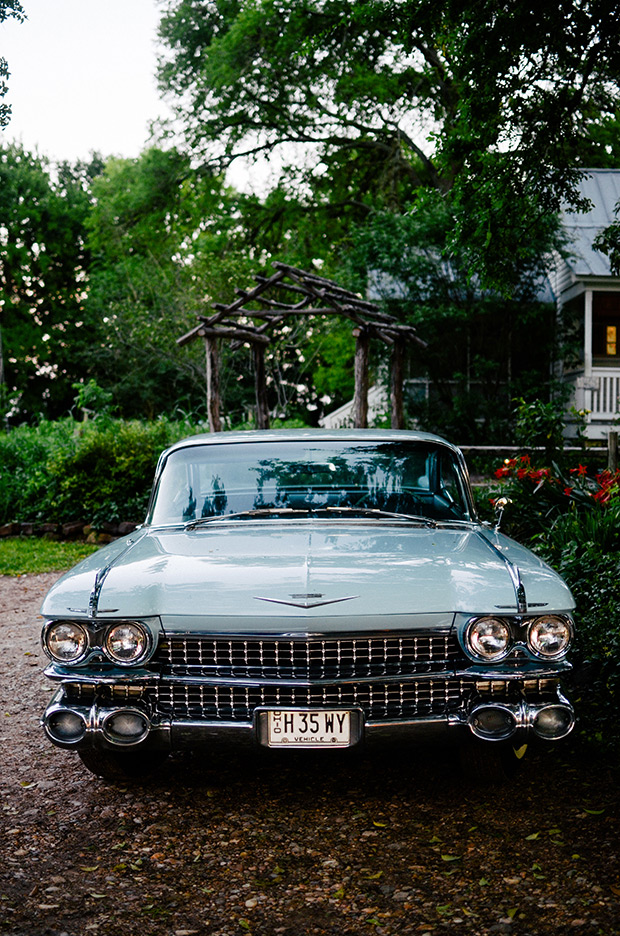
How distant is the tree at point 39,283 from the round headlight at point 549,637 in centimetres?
3621

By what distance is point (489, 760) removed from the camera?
12.1ft

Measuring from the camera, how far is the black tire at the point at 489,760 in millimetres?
3635

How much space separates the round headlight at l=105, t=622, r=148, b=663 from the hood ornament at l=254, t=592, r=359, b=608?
49 centimetres

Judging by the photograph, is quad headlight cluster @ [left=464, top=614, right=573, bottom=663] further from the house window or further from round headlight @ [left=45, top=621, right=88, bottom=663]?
the house window

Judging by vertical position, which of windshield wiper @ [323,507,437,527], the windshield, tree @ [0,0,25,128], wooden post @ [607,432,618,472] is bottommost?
wooden post @ [607,432,618,472]

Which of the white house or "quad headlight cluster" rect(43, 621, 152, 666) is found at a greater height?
the white house

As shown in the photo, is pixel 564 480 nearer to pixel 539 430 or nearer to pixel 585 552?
pixel 539 430

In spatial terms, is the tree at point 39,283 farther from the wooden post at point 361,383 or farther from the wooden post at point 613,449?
the wooden post at point 613,449

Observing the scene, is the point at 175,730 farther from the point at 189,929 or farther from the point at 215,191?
the point at 215,191

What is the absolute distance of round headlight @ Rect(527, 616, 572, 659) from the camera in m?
3.42

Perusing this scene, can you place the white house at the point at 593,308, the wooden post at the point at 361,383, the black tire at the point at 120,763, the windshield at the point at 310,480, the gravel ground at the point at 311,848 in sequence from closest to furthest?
the gravel ground at the point at 311,848, the black tire at the point at 120,763, the windshield at the point at 310,480, the wooden post at the point at 361,383, the white house at the point at 593,308

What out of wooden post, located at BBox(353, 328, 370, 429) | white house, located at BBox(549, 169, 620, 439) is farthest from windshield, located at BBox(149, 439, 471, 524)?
white house, located at BBox(549, 169, 620, 439)

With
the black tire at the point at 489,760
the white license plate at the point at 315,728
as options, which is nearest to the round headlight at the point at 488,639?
the black tire at the point at 489,760

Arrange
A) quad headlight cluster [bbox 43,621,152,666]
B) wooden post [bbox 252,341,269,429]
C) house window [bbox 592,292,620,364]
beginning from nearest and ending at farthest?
quad headlight cluster [bbox 43,621,152,666], wooden post [bbox 252,341,269,429], house window [bbox 592,292,620,364]
